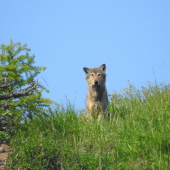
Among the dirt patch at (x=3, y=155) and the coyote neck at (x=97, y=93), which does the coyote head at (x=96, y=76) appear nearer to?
the coyote neck at (x=97, y=93)

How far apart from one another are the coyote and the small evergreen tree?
5.12ft

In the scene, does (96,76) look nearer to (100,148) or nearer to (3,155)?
(100,148)

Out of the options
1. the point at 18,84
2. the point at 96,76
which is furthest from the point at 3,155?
the point at 96,76

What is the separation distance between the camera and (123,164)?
4.77 metres

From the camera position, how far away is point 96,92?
8258mm

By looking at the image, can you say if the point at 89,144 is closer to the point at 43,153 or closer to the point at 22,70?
the point at 43,153

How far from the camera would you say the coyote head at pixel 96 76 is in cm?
818

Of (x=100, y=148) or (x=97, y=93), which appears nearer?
(x=100, y=148)

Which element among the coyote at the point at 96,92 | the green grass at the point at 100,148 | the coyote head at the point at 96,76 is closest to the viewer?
the green grass at the point at 100,148

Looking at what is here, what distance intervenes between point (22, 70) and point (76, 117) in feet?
6.73

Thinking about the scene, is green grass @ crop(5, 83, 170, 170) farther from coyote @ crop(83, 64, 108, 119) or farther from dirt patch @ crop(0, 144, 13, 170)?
coyote @ crop(83, 64, 108, 119)

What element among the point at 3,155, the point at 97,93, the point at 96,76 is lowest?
the point at 3,155

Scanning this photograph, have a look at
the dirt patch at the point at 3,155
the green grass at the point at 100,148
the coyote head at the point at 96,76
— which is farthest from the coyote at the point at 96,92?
the dirt patch at the point at 3,155

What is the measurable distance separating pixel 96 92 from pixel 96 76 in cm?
49
